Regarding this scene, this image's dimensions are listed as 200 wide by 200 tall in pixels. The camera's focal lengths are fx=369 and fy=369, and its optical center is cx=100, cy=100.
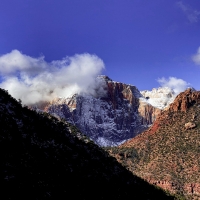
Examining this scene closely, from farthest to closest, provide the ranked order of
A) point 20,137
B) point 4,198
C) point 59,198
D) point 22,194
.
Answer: point 20,137 → point 59,198 → point 22,194 → point 4,198

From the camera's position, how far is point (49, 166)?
77.2 meters

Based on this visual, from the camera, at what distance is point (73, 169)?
87.6 m

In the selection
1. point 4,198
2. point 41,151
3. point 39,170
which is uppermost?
point 41,151

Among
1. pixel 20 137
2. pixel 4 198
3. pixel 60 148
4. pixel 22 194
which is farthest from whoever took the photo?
pixel 60 148

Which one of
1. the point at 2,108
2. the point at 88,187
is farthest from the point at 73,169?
the point at 2,108

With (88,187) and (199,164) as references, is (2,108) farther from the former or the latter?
(199,164)

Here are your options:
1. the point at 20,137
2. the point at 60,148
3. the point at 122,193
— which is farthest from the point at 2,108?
the point at 122,193

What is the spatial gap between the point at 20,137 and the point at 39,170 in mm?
9976

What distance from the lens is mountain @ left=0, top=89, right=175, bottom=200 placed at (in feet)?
209

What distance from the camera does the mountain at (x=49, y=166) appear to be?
63.6 metres

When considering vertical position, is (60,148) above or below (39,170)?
above

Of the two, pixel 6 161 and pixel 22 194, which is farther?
pixel 6 161

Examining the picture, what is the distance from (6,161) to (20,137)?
1416 cm

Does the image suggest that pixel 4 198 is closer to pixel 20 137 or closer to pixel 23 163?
pixel 23 163
